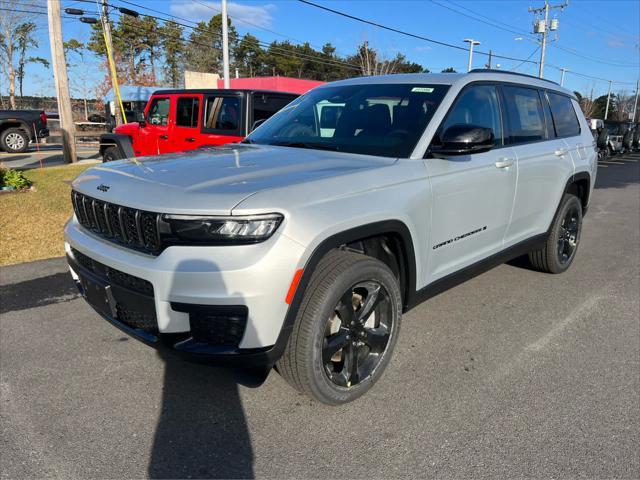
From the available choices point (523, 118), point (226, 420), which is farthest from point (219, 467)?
point (523, 118)

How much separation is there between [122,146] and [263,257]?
350 inches

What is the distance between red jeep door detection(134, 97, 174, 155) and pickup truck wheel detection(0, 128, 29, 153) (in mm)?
10603

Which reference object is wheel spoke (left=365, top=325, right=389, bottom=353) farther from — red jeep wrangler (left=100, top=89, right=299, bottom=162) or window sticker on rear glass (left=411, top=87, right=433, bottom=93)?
red jeep wrangler (left=100, top=89, right=299, bottom=162)

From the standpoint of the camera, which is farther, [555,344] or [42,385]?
[555,344]

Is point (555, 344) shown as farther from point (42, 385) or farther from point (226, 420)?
point (42, 385)

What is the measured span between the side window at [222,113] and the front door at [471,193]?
16.3ft

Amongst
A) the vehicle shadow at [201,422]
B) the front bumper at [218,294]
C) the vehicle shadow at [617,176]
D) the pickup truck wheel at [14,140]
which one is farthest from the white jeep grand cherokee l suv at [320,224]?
the pickup truck wheel at [14,140]

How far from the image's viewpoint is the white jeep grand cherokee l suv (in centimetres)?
227

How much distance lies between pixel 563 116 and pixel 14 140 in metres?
18.6

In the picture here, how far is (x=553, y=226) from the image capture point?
4.80 metres

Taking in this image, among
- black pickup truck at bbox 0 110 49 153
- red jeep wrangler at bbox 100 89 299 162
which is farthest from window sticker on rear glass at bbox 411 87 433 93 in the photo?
black pickup truck at bbox 0 110 49 153

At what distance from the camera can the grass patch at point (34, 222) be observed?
589cm

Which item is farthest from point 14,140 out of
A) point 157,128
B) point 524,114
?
point 524,114

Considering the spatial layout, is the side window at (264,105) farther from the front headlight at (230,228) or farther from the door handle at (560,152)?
the front headlight at (230,228)
